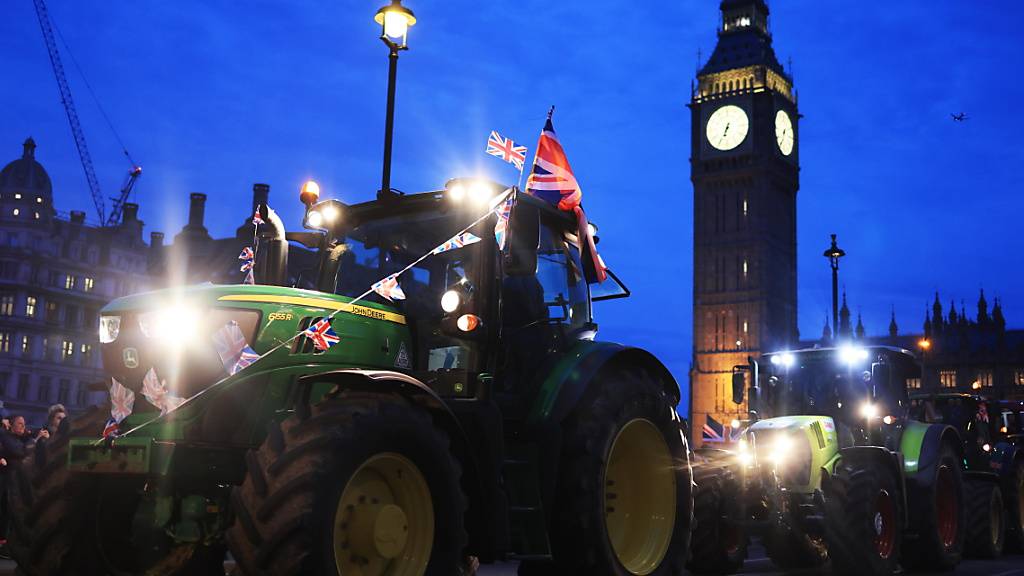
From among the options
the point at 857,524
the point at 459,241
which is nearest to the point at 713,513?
the point at 857,524

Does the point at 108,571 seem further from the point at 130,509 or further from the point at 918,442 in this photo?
the point at 918,442

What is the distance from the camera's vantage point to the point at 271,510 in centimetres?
532

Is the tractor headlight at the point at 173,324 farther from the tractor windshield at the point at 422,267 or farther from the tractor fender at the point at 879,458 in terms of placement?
the tractor fender at the point at 879,458

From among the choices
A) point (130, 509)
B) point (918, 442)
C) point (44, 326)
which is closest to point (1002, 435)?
point (918, 442)

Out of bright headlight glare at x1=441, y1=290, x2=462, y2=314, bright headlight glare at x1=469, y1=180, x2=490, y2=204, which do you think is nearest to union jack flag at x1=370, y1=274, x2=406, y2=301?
bright headlight glare at x1=441, y1=290, x2=462, y2=314

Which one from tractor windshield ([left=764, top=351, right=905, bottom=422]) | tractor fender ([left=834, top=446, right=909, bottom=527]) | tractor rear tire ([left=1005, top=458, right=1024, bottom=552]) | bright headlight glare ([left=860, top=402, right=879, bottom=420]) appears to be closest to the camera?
tractor fender ([left=834, top=446, right=909, bottom=527])

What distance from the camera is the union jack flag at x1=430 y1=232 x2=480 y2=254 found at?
7551 mm

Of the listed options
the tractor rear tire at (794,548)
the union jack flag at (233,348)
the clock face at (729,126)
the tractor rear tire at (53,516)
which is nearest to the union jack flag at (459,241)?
the union jack flag at (233,348)

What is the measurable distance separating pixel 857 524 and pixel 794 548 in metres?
1.30

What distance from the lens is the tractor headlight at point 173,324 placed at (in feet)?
21.5

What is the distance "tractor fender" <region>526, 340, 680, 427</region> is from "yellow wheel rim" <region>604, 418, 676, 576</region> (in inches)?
19.7

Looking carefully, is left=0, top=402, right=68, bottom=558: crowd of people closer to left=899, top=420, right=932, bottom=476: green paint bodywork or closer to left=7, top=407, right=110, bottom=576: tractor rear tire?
left=7, top=407, right=110, bottom=576: tractor rear tire

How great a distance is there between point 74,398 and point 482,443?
7810cm

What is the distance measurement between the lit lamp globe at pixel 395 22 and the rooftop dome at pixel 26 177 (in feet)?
278
